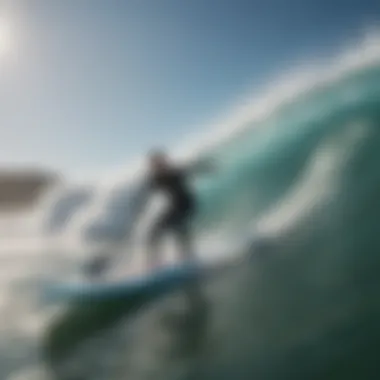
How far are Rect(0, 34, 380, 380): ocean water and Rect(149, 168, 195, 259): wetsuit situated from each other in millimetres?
31

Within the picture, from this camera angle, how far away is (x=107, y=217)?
1493mm

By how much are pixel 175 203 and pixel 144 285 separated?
→ 0.20 metres

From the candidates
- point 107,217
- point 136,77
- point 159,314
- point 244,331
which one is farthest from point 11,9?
point 244,331

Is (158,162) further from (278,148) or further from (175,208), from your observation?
(278,148)

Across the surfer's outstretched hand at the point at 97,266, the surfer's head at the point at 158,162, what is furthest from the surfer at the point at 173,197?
the surfer's outstretched hand at the point at 97,266

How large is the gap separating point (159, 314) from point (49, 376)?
272 millimetres

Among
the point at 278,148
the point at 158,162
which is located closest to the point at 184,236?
the point at 158,162

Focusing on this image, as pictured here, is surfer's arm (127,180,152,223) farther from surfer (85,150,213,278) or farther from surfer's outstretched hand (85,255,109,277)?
surfer's outstretched hand (85,255,109,277)

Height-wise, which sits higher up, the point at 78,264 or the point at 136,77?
the point at 136,77

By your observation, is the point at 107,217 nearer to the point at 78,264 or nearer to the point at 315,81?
the point at 78,264

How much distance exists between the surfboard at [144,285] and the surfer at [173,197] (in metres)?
0.03

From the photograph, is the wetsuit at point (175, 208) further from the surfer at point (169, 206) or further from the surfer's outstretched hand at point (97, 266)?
the surfer's outstretched hand at point (97, 266)

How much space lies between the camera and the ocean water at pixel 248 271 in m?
1.46

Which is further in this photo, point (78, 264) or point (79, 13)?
point (79, 13)
